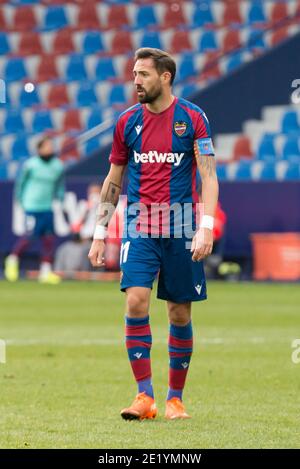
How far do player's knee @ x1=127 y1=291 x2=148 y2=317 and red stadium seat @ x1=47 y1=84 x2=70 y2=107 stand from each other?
61.1 feet

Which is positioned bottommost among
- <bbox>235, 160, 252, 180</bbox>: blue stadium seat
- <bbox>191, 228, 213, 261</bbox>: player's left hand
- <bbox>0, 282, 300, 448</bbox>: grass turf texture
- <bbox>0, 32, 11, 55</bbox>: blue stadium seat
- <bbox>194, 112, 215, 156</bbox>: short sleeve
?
<bbox>0, 282, 300, 448</bbox>: grass turf texture

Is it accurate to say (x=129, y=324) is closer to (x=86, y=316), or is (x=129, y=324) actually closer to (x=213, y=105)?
(x=86, y=316)

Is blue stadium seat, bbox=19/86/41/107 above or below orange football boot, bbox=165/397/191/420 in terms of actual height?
above

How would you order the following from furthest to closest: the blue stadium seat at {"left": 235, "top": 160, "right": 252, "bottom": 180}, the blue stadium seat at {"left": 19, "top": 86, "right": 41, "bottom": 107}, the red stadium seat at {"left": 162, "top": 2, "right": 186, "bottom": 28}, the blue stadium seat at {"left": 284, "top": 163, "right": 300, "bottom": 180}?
the red stadium seat at {"left": 162, "top": 2, "right": 186, "bottom": 28} → the blue stadium seat at {"left": 19, "top": 86, "right": 41, "bottom": 107} → the blue stadium seat at {"left": 235, "top": 160, "right": 252, "bottom": 180} → the blue stadium seat at {"left": 284, "top": 163, "right": 300, "bottom": 180}

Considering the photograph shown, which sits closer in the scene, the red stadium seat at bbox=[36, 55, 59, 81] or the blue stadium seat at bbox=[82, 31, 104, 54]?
the red stadium seat at bbox=[36, 55, 59, 81]

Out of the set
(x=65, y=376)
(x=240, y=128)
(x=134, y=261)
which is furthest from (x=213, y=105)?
(x=134, y=261)

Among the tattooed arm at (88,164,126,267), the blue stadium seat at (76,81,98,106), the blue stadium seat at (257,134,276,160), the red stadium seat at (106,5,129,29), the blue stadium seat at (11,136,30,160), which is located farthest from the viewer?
the red stadium seat at (106,5,129,29)

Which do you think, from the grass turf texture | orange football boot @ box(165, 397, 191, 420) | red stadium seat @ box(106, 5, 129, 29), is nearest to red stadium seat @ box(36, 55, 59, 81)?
red stadium seat @ box(106, 5, 129, 29)

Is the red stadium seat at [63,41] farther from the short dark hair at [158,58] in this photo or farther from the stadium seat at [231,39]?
the short dark hair at [158,58]

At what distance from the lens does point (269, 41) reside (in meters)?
24.7

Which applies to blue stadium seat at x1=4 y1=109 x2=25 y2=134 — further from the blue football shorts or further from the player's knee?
the player's knee

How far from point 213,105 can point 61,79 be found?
3.70 m

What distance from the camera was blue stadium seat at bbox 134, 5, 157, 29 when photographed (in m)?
26.0

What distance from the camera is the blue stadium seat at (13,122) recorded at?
25.1m
